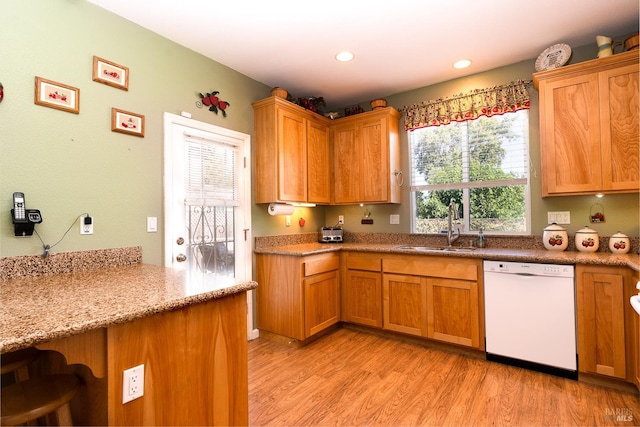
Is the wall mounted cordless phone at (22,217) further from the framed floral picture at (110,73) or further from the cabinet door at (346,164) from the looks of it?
the cabinet door at (346,164)

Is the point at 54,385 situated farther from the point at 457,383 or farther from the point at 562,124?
the point at 562,124

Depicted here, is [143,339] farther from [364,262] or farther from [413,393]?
[364,262]

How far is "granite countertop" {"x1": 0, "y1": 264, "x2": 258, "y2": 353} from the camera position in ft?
3.02

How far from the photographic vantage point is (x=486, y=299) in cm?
261

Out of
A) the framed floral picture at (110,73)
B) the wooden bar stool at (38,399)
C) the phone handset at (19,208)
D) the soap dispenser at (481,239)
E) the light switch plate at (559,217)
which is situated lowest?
the wooden bar stool at (38,399)

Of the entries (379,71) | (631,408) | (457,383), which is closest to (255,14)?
(379,71)

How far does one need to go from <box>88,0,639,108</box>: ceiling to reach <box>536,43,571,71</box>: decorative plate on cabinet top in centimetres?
5

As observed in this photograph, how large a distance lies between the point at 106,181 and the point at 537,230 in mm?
3521

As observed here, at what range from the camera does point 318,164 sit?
3672 millimetres

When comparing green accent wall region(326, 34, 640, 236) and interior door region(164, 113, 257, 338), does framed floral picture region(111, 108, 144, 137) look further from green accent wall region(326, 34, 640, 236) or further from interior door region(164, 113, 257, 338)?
green accent wall region(326, 34, 640, 236)

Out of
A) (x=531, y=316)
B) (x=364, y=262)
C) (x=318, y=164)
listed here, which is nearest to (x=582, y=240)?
(x=531, y=316)

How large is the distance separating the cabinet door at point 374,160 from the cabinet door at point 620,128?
176 centimetres

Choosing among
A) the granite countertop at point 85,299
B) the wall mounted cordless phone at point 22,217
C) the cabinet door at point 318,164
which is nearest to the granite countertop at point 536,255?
the cabinet door at point 318,164

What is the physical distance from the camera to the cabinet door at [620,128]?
231cm
